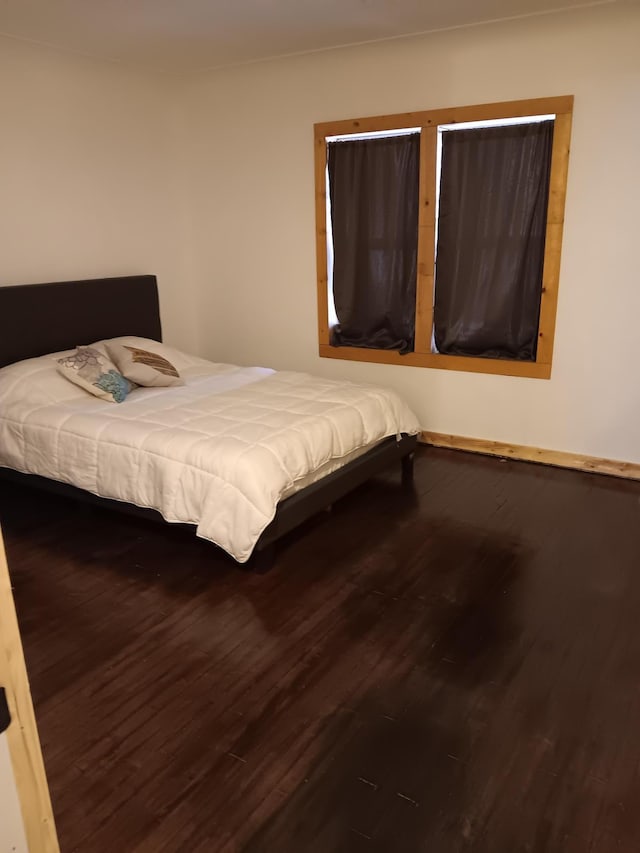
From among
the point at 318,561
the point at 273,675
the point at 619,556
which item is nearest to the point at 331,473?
the point at 318,561

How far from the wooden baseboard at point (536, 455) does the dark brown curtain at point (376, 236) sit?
711 millimetres

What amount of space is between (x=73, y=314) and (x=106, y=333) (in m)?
0.31

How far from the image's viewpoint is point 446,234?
425 centimetres

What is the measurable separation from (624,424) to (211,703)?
2972mm

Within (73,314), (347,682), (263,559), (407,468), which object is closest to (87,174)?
(73,314)

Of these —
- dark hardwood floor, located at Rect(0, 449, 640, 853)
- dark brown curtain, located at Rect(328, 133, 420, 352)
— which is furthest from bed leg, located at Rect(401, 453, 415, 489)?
dark brown curtain, located at Rect(328, 133, 420, 352)

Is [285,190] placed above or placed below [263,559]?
above

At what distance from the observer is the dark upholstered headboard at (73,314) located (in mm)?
3992

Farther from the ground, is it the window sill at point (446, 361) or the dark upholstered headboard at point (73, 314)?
the dark upholstered headboard at point (73, 314)

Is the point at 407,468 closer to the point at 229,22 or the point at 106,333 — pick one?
the point at 106,333

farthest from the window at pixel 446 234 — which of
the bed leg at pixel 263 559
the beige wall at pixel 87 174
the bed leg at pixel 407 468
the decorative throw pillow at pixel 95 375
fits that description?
the bed leg at pixel 263 559

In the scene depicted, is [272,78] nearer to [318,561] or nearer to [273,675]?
[318,561]

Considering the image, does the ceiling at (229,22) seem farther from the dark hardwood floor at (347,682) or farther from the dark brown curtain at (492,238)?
the dark hardwood floor at (347,682)

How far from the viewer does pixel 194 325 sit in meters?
5.62
